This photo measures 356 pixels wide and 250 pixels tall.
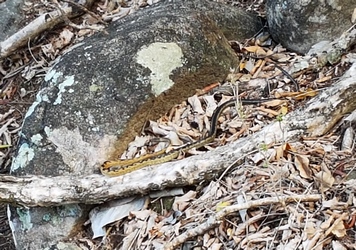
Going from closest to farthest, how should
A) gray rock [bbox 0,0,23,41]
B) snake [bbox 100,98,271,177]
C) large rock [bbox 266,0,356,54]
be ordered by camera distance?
snake [bbox 100,98,271,177], large rock [bbox 266,0,356,54], gray rock [bbox 0,0,23,41]

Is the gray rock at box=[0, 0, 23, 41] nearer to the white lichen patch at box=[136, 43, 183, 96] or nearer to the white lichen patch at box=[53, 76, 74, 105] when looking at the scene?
the white lichen patch at box=[53, 76, 74, 105]

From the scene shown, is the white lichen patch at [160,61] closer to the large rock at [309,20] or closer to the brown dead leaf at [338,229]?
the large rock at [309,20]

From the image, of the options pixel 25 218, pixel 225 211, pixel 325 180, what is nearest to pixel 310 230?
pixel 325 180

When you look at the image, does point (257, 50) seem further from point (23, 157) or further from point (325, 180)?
point (23, 157)

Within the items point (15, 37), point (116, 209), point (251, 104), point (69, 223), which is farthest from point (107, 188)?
point (15, 37)

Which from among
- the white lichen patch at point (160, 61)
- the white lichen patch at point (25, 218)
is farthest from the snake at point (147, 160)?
the white lichen patch at point (25, 218)

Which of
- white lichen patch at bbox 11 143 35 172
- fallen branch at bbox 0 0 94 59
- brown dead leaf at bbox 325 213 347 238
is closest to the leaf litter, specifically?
brown dead leaf at bbox 325 213 347 238
